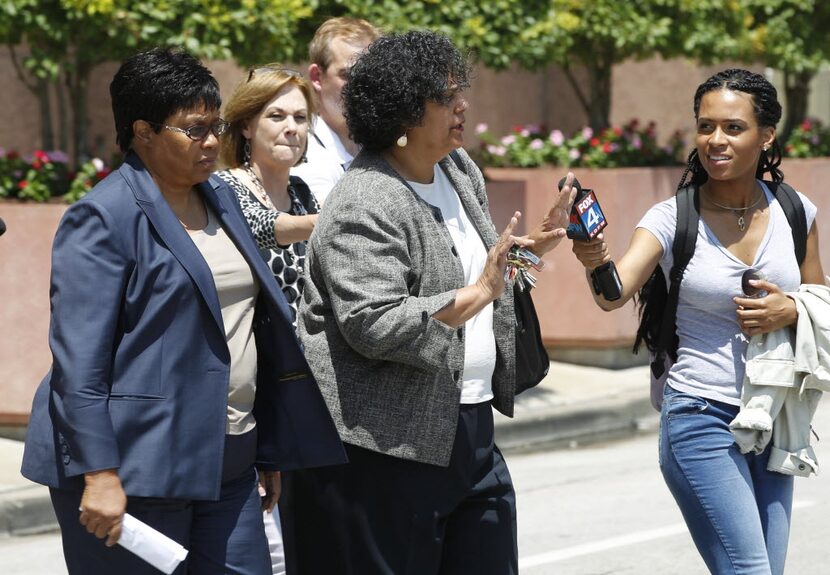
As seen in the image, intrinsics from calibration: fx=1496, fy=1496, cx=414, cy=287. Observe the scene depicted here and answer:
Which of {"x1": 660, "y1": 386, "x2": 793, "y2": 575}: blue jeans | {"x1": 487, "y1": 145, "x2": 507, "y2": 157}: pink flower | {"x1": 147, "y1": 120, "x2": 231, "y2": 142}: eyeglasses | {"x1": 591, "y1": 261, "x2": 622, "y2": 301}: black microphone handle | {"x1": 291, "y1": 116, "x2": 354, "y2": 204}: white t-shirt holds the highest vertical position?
{"x1": 147, "y1": 120, "x2": 231, "y2": 142}: eyeglasses

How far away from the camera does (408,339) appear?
345cm

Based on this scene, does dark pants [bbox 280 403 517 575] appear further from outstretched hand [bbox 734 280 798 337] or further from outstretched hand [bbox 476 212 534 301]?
outstretched hand [bbox 734 280 798 337]

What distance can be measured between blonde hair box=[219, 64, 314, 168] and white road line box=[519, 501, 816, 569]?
2267 mm

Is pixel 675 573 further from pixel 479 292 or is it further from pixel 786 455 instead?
pixel 479 292

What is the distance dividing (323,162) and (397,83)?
1.33 m

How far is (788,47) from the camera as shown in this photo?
1174cm

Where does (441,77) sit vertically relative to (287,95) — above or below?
above

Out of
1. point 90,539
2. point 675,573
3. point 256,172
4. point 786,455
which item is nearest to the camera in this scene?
point 90,539

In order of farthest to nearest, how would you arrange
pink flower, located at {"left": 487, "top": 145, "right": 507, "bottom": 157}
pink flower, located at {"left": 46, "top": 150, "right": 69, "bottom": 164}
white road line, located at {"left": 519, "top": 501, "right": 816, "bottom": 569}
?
1. pink flower, located at {"left": 487, "top": 145, "right": 507, "bottom": 157}
2. pink flower, located at {"left": 46, "top": 150, "right": 69, "bottom": 164}
3. white road line, located at {"left": 519, "top": 501, "right": 816, "bottom": 569}

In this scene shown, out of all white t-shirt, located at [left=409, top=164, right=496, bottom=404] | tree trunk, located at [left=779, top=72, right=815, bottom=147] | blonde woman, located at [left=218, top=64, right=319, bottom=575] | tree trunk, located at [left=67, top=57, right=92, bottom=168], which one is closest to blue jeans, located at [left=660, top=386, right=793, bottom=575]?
white t-shirt, located at [left=409, top=164, right=496, bottom=404]

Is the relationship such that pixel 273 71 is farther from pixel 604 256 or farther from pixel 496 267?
pixel 496 267

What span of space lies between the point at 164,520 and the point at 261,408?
0.43 m

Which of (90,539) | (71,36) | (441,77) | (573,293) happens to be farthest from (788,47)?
(90,539)

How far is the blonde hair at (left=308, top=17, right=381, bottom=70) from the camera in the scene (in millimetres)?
5184
